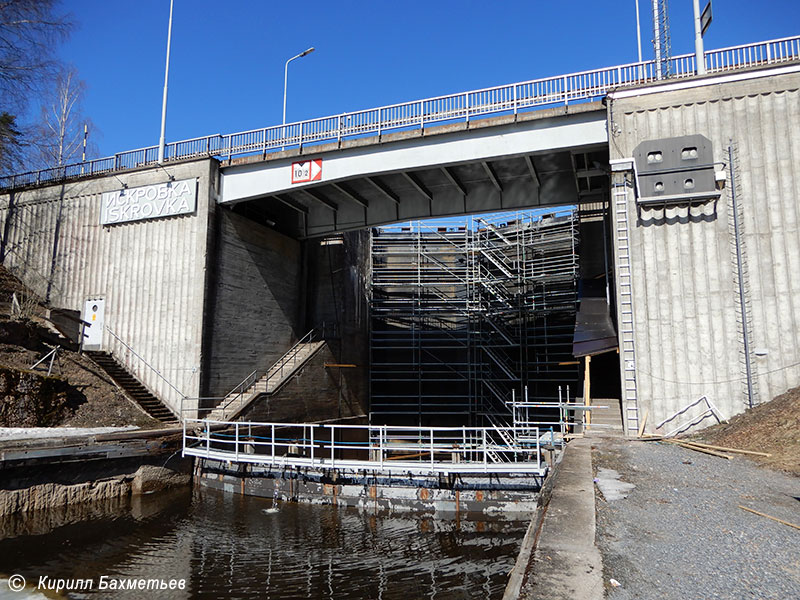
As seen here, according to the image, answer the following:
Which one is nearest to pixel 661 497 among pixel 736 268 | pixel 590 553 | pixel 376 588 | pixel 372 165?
pixel 590 553

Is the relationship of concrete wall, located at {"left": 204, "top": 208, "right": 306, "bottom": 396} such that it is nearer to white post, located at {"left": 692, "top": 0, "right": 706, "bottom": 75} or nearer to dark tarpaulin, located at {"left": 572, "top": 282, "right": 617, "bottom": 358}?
dark tarpaulin, located at {"left": 572, "top": 282, "right": 617, "bottom": 358}

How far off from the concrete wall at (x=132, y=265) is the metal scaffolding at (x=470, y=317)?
36.5 ft

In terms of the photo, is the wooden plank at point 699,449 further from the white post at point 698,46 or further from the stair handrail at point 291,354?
the stair handrail at point 291,354

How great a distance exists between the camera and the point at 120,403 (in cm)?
1789

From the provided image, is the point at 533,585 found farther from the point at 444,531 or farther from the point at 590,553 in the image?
the point at 444,531

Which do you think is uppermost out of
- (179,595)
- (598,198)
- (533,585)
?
(598,198)

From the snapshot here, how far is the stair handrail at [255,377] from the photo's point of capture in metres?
19.8

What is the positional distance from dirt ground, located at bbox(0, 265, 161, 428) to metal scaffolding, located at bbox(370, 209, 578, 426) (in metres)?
12.7

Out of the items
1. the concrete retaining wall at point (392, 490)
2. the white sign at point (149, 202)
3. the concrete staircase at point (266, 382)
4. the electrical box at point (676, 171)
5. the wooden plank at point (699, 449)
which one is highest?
the white sign at point (149, 202)

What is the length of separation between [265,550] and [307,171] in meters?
13.6

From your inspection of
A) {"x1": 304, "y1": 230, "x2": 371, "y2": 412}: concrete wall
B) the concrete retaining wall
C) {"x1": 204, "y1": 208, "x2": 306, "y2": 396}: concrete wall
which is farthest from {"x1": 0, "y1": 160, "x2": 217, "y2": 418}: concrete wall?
{"x1": 304, "y1": 230, "x2": 371, "y2": 412}: concrete wall

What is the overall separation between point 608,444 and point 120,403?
15514mm

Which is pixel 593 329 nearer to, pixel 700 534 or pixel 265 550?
pixel 265 550

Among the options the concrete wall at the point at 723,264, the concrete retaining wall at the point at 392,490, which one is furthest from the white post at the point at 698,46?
the concrete retaining wall at the point at 392,490
